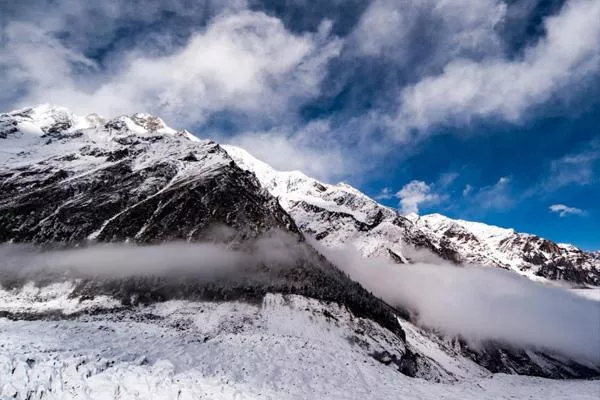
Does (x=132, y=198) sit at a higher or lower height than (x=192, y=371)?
higher

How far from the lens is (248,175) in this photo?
16725 cm

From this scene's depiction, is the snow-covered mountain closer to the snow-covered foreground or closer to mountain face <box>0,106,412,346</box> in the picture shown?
the snow-covered foreground

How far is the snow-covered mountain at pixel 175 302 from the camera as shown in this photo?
29.4 metres

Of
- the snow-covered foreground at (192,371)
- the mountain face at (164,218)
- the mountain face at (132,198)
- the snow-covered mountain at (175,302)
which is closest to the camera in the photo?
the snow-covered foreground at (192,371)

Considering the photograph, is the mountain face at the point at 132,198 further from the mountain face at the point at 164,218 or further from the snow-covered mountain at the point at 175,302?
the snow-covered mountain at the point at 175,302

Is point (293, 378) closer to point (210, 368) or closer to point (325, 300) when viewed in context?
point (210, 368)

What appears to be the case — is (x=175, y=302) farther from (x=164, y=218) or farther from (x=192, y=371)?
(x=192, y=371)

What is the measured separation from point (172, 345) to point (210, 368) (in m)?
8.60

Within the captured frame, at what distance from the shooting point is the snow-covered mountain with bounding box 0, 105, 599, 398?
29.4 meters

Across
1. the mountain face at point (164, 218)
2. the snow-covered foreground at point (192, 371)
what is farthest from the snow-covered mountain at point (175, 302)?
the mountain face at point (164, 218)

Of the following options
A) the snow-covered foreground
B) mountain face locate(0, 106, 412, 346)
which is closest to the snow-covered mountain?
the snow-covered foreground

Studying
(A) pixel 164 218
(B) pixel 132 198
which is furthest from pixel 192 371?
(B) pixel 132 198

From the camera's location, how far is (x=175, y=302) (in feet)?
305

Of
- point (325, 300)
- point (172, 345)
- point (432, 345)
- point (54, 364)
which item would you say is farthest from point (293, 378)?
point (432, 345)
